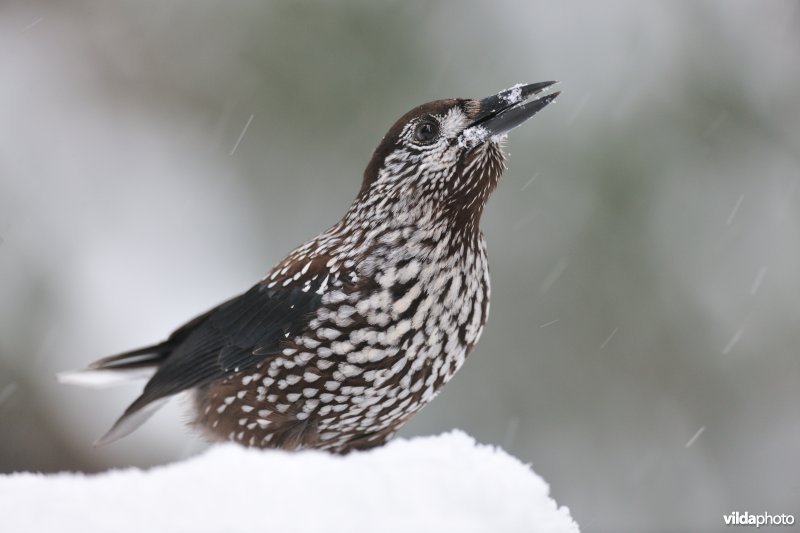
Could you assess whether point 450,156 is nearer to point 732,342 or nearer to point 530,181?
point 530,181

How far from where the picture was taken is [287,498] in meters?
2.04

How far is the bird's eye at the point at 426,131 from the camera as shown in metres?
3.20

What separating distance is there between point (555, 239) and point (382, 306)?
2.70 meters

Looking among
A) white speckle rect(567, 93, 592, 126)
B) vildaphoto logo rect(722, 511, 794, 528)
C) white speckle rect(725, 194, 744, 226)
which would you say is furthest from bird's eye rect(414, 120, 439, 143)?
vildaphoto logo rect(722, 511, 794, 528)

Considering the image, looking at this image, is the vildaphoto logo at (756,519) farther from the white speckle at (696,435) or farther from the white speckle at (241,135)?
the white speckle at (241,135)

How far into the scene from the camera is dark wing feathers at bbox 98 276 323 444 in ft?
10.5

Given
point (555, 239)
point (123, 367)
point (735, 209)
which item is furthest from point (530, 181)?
point (123, 367)

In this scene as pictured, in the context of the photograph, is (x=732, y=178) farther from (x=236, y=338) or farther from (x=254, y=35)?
(x=236, y=338)

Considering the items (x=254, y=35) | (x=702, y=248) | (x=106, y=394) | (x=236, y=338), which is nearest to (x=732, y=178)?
(x=702, y=248)

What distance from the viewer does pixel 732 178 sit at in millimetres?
5703

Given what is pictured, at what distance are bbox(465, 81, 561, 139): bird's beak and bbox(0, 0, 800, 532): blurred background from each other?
2.31m

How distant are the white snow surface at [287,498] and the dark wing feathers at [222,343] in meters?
0.86

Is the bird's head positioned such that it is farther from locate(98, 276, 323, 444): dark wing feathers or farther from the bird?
locate(98, 276, 323, 444): dark wing feathers

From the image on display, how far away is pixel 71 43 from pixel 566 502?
16.4 feet
